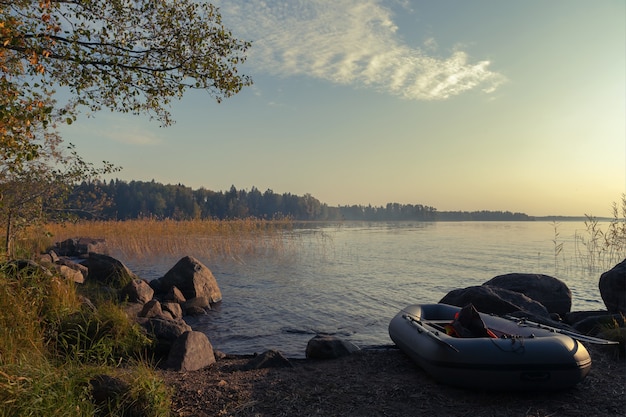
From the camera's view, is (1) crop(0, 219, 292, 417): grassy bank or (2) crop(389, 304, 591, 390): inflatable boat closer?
(1) crop(0, 219, 292, 417): grassy bank

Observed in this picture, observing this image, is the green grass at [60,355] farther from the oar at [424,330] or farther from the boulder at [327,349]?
the oar at [424,330]

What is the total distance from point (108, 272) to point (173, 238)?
13.2m

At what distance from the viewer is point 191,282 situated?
1312cm

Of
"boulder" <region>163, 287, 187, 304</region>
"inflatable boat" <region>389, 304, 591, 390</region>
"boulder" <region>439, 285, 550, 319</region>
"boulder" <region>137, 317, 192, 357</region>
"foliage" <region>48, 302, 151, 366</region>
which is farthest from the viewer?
"boulder" <region>163, 287, 187, 304</region>

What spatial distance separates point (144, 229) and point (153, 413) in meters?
23.4

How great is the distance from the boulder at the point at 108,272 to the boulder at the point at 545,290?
11.1 m

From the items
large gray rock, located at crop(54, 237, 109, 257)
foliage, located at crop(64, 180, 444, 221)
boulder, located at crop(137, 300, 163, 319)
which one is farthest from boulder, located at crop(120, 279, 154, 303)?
foliage, located at crop(64, 180, 444, 221)

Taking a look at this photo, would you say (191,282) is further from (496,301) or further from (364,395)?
(364,395)

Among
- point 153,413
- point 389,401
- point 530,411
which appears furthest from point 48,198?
point 530,411

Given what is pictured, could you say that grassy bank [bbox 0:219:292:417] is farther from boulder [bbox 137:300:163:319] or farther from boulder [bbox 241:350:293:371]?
boulder [bbox 241:350:293:371]

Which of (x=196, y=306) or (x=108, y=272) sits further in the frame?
(x=108, y=272)

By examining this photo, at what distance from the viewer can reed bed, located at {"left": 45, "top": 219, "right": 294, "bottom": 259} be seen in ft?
80.7

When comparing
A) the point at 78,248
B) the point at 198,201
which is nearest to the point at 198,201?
the point at 198,201

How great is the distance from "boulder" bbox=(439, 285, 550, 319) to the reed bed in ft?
50.5
